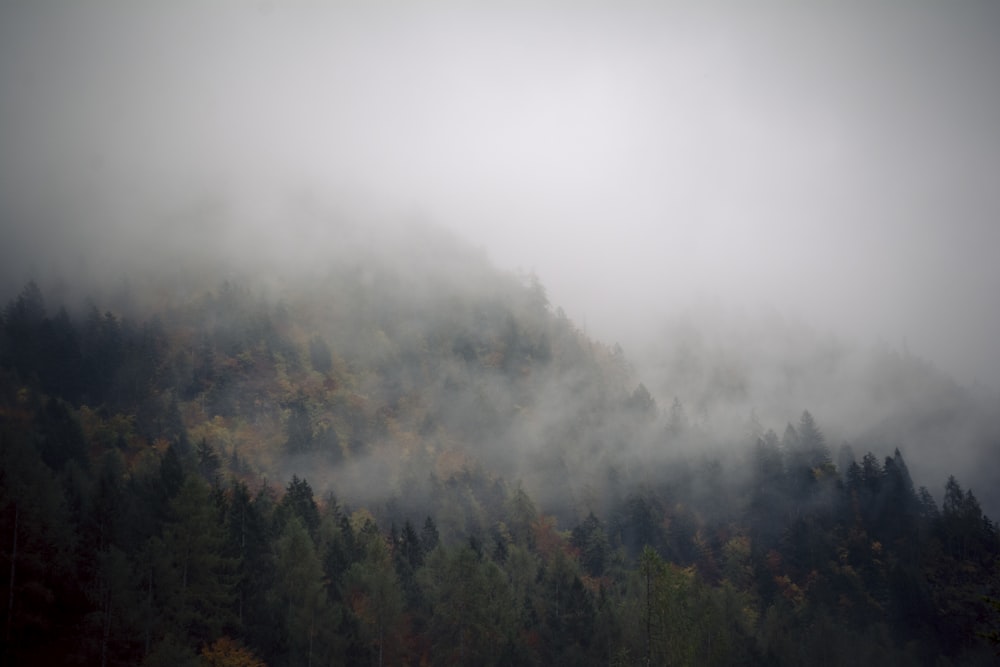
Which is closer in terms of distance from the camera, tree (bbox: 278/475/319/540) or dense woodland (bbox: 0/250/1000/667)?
dense woodland (bbox: 0/250/1000/667)

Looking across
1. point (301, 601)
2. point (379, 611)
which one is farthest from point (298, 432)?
point (301, 601)

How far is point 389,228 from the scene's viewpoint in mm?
191875

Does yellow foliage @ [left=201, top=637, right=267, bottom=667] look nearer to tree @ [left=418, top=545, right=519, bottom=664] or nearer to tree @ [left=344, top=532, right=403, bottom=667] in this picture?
tree @ [left=344, top=532, right=403, bottom=667]

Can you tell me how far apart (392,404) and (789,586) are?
266 feet

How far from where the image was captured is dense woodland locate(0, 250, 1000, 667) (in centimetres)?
4212

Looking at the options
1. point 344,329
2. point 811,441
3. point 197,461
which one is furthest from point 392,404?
point 811,441

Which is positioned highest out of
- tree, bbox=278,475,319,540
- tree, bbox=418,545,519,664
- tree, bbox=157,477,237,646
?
tree, bbox=278,475,319,540

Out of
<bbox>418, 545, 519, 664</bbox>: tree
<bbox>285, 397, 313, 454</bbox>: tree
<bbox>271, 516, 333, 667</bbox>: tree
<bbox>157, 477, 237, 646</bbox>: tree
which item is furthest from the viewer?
<bbox>285, 397, 313, 454</bbox>: tree

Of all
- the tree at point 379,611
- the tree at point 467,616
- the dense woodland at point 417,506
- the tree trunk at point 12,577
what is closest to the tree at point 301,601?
the dense woodland at point 417,506

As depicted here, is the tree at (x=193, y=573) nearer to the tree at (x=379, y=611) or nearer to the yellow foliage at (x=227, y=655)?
the yellow foliage at (x=227, y=655)

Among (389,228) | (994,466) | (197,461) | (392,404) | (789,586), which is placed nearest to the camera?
(197,461)

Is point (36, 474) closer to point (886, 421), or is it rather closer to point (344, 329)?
point (344, 329)

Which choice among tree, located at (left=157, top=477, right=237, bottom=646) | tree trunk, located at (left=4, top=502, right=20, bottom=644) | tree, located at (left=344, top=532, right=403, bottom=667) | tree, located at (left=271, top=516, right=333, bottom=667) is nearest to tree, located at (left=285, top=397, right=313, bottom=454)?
tree, located at (left=344, top=532, right=403, bottom=667)

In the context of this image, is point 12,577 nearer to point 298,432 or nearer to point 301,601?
point 301,601
